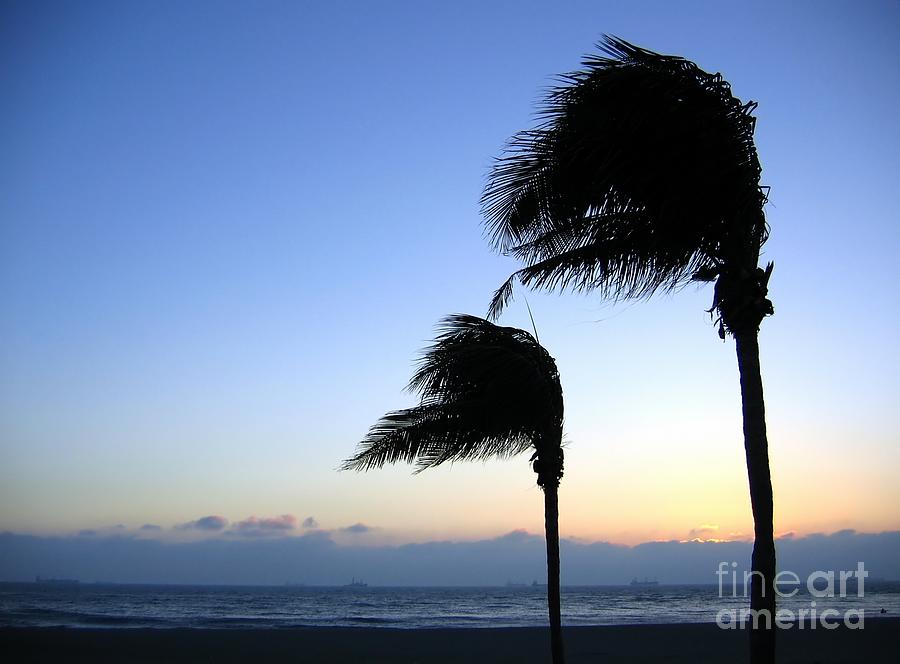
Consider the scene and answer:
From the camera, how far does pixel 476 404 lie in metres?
8.19

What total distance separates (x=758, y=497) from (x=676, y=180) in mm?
2407

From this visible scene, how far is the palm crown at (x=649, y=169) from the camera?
18.3ft

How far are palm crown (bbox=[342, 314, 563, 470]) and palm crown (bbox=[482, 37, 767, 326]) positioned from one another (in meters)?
2.34

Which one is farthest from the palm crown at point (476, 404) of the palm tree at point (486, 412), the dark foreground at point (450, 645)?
the dark foreground at point (450, 645)

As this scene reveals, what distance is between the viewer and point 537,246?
6.57m

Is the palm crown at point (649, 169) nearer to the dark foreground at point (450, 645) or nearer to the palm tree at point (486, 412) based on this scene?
the palm tree at point (486, 412)

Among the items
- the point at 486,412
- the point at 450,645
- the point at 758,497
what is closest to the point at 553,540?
the point at 486,412

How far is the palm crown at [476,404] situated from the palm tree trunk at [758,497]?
2.92 metres

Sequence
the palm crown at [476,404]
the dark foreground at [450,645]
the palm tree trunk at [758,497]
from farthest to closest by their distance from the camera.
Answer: the dark foreground at [450,645] < the palm crown at [476,404] < the palm tree trunk at [758,497]

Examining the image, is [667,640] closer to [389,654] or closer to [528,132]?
[389,654]

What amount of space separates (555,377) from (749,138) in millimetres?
3899

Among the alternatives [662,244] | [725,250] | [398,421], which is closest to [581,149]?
[662,244]

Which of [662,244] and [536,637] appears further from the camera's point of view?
[536,637]

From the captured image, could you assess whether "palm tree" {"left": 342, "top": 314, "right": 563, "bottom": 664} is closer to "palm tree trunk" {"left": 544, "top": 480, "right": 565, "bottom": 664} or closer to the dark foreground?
"palm tree trunk" {"left": 544, "top": 480, "right": 565, "bottom": 664}
